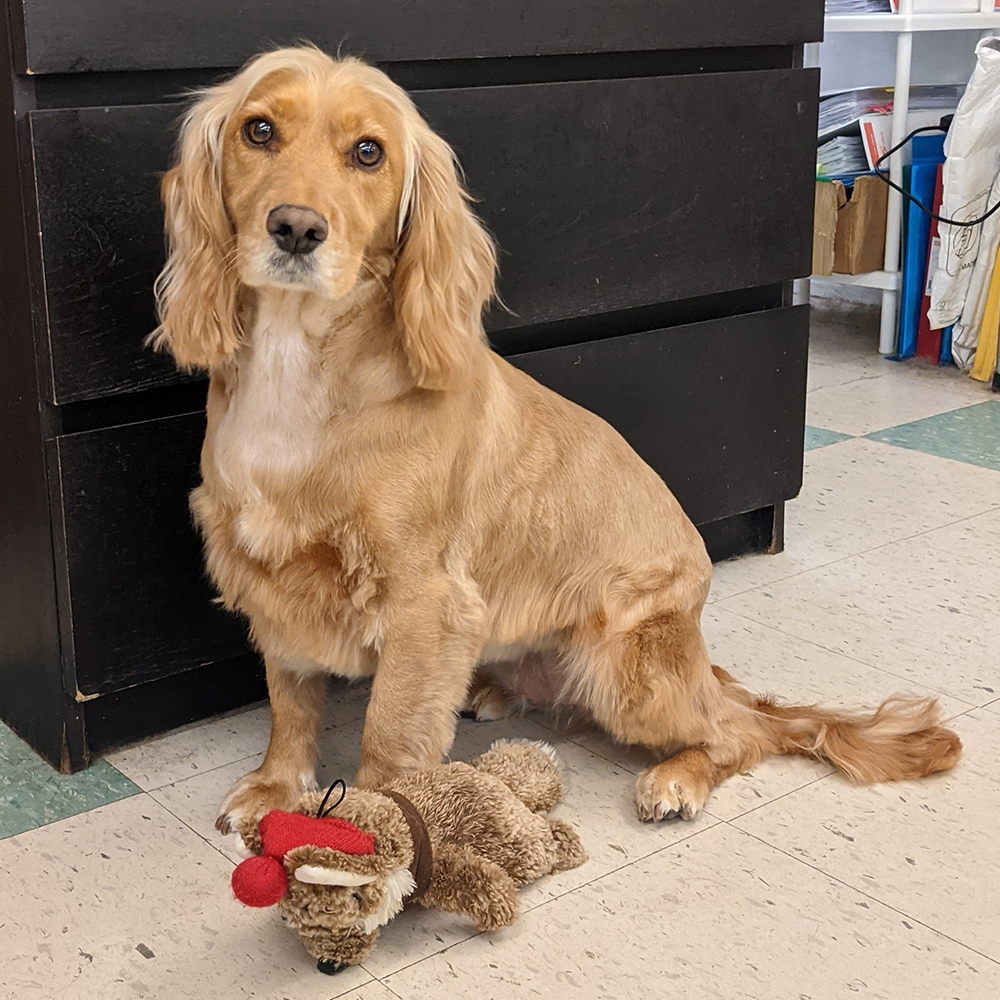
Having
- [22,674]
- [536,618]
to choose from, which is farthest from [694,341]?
[22,674]

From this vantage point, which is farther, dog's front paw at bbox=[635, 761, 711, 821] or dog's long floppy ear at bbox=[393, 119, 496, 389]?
dog's front paw at bbox=[635, 761, 711, 821]

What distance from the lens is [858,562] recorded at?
2846 mm

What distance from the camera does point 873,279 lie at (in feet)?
15.0

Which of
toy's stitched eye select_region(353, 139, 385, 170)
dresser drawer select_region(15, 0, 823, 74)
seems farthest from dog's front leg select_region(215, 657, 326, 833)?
dresser drawer select_region(15, 0, 823, 74)

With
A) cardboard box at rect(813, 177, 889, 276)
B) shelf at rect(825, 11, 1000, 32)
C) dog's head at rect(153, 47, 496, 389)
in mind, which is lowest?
cardboard box at rect(813, 177, 889, 276)

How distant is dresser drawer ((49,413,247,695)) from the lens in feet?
6.32

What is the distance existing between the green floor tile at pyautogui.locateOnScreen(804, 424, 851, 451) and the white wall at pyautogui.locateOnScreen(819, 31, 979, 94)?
5.98ft

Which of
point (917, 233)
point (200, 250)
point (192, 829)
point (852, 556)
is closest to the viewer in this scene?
point (200, 250)

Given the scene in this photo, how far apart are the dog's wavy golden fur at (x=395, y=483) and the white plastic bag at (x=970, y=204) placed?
2501 millimetres

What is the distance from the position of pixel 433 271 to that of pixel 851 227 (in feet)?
10.2

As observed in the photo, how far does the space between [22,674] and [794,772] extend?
1.22 m

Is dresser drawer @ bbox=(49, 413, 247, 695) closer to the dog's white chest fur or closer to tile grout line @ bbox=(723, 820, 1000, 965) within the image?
the dog's white chest fur

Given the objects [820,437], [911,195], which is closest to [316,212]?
[820,437]

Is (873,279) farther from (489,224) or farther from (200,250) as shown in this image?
(200,250)
